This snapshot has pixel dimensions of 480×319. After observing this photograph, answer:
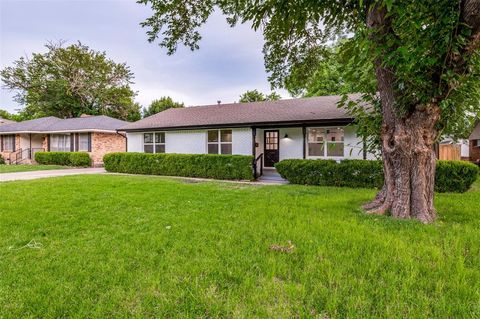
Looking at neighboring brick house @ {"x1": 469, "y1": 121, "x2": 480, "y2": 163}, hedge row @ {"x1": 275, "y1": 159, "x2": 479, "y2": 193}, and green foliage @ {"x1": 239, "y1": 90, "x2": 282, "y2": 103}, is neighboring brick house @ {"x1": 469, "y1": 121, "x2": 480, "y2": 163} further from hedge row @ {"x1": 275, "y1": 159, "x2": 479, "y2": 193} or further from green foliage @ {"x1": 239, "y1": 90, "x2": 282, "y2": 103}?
green foliage @ {"x1": 239, "y1": 90, "x2": 282, "y2": 103}

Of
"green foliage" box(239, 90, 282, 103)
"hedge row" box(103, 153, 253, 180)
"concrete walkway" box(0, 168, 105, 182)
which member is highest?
"green foliage" box(239, 90, 282, 103)

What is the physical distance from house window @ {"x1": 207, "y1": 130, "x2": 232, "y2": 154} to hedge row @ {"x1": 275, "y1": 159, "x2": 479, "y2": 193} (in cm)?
397

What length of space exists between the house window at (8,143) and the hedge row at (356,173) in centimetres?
2359

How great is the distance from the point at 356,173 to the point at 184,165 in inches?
301

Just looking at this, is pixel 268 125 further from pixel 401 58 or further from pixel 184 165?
pixel 401 58

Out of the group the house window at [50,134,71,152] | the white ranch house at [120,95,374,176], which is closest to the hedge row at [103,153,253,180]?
the white ranch house at [120,95,374,176]

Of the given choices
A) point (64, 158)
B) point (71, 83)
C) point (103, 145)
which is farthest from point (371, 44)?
point (71, 83)

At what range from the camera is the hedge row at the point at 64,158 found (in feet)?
59.4

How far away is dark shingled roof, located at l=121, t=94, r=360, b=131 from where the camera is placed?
11423 millimetres

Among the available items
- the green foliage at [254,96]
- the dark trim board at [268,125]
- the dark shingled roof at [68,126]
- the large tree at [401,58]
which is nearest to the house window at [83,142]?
the dark shingled roof at [68,126]

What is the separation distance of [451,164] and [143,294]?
9.56 metres

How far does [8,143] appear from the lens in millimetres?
21875

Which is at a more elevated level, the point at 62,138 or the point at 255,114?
the point at 255,114

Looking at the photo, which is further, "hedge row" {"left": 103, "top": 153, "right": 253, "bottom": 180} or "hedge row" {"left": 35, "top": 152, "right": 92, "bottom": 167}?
"hedge row" {"left": 35, "top": 152, "right": 92, "bottom": 167}
